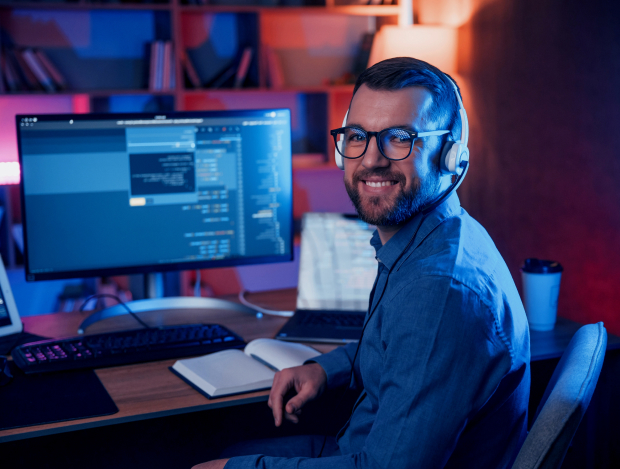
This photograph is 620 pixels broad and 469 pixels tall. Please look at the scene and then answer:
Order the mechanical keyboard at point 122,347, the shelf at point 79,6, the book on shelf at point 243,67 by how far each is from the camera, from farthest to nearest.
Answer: the book on shelf at point 243,67, the shelf at point 79,6, the mechanical keyboard at point 122,347

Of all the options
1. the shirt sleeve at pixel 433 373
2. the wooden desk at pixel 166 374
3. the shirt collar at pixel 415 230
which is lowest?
the wooden desk at pixel 166 374

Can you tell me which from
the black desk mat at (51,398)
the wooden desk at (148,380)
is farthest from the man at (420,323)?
the black desk mat at (51,398)

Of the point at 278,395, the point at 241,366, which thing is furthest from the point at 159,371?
the point at 278,395

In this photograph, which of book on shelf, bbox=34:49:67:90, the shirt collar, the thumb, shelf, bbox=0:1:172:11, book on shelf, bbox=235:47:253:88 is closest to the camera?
the shirt collar

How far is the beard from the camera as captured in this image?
0.98m

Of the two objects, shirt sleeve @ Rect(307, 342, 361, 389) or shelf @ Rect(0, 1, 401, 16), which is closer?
shirt sleeve @ Rect(307, 342, 361, 389)

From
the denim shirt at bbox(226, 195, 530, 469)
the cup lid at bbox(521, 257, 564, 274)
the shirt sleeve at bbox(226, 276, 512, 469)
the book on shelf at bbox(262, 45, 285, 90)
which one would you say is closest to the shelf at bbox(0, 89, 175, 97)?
the book on shelf at bbox(262, 45, 285, 90)

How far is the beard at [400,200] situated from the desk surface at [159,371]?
1.38 ft

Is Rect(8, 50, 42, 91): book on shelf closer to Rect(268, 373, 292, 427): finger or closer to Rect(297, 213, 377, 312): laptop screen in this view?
Rect(297, 213, 377, 312): laptop screen

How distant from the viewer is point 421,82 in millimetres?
965

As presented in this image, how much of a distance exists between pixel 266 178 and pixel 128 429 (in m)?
0.77

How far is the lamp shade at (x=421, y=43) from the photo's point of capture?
3184 millimetres

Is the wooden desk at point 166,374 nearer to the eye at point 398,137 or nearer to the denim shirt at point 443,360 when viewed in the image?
the denim shirt at point 443,360

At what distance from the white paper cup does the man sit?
520mm
